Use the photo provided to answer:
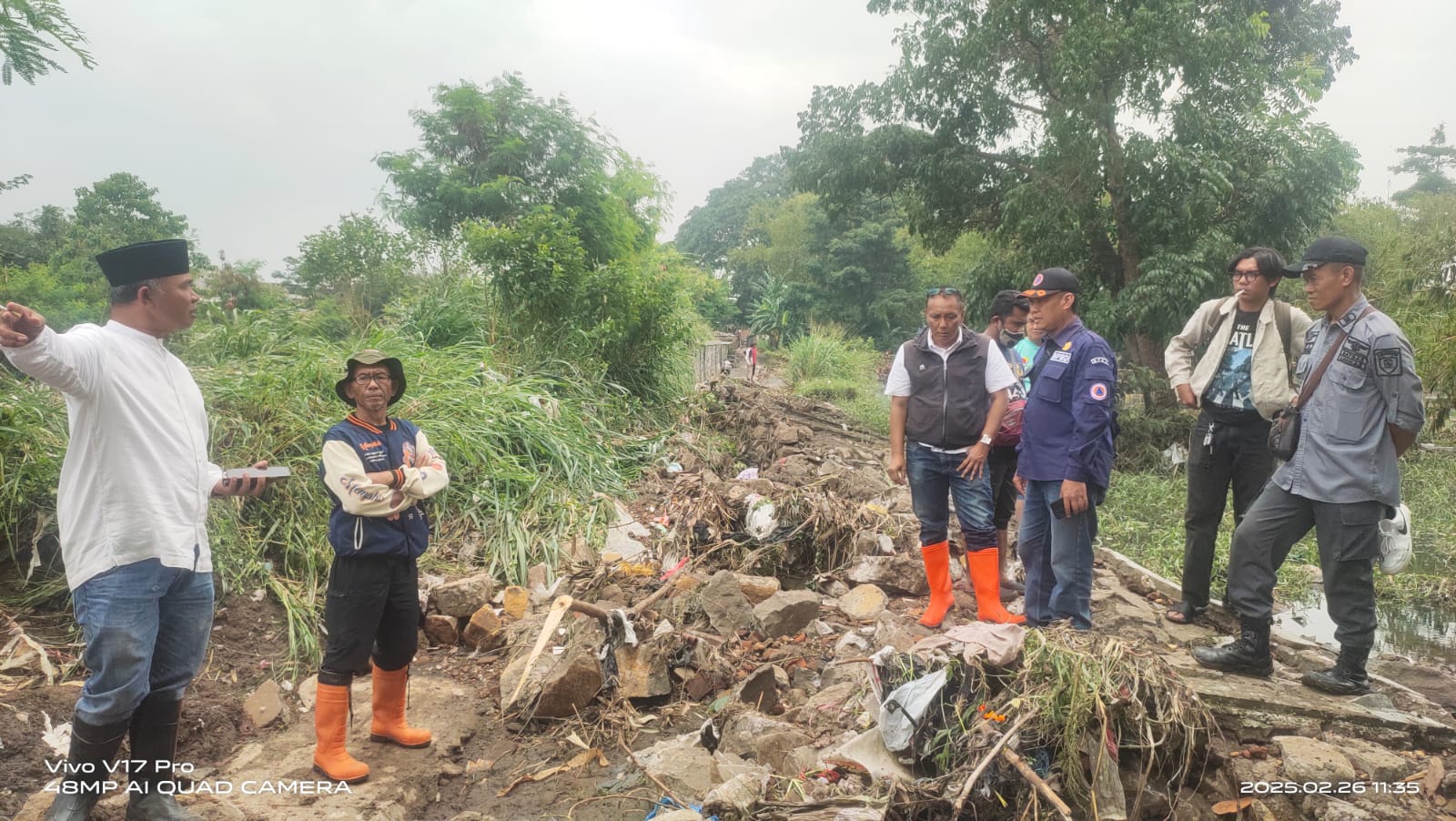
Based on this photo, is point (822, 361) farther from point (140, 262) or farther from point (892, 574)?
point (140, 262)

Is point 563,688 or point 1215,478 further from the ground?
point 1215,478

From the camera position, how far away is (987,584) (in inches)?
153

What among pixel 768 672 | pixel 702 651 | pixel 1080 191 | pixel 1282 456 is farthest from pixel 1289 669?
pixel 1080 191

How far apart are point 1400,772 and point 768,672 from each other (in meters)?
2.12

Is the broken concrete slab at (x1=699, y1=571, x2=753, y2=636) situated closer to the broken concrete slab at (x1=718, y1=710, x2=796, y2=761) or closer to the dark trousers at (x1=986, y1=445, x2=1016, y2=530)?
the broken concrete slab at (x1=718, y1=710, x2=796, y2=761)

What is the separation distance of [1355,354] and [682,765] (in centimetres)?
278

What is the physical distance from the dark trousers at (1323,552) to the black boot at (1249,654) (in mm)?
47

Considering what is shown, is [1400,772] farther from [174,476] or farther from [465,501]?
[465,501]

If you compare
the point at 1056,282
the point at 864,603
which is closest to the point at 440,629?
the point at 864,603

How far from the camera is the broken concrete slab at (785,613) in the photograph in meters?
3.95

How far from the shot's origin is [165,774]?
253 centimetres

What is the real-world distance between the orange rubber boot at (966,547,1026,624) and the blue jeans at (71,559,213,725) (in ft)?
10.5

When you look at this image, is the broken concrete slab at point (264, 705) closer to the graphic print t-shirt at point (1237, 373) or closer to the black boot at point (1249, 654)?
the black boot at point (1249, 654)

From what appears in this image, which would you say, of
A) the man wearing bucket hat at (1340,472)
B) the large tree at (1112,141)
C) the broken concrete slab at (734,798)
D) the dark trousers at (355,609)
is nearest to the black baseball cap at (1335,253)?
the man wearing bucket hat at (1340,472)
